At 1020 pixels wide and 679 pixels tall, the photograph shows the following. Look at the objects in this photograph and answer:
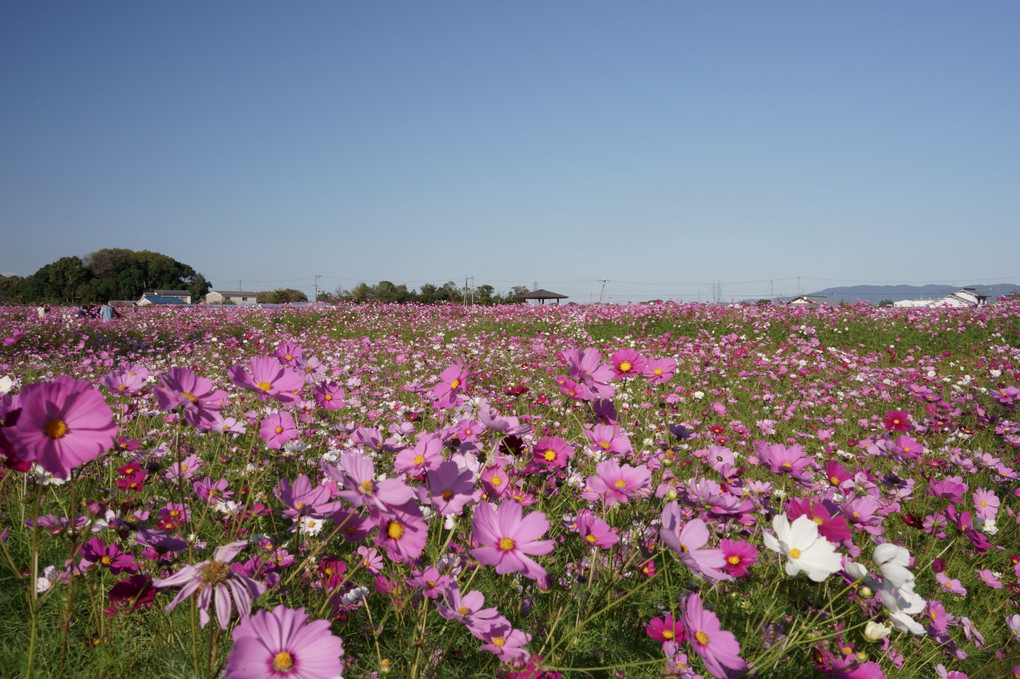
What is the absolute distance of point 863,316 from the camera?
8.73 metres

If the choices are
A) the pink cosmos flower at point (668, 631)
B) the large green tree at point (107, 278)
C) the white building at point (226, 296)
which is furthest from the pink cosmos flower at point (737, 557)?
the white building at point (226, 296)

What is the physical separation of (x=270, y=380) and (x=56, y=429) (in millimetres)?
418

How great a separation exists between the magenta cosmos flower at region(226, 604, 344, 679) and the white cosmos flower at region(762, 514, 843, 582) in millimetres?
644

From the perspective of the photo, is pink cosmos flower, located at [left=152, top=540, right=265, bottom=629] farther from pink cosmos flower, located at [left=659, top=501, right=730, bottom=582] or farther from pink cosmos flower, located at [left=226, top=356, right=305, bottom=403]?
pink cosmos flower, located at [left=659, top=501, right=730, bottom=582]

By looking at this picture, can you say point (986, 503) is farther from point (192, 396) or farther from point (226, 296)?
point (226, 296)

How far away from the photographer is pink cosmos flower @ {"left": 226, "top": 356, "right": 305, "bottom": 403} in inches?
38.1

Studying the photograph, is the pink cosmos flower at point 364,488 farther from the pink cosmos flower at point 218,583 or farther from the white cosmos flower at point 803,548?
the white cosmos flower at point 803,548

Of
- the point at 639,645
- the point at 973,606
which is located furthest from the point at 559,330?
the point at 639,645

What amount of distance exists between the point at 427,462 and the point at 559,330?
761 centimetres

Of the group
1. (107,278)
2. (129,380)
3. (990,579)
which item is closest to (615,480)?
(129,380)

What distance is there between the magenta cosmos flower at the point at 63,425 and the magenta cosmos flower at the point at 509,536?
491 mm

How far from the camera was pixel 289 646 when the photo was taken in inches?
25.5

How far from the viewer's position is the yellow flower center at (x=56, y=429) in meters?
0.60

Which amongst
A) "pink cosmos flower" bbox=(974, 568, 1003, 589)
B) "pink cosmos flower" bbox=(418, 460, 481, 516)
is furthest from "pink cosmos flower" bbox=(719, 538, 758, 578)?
"pink cosmos flower" bbox=(974, 568, 1003, 589)
